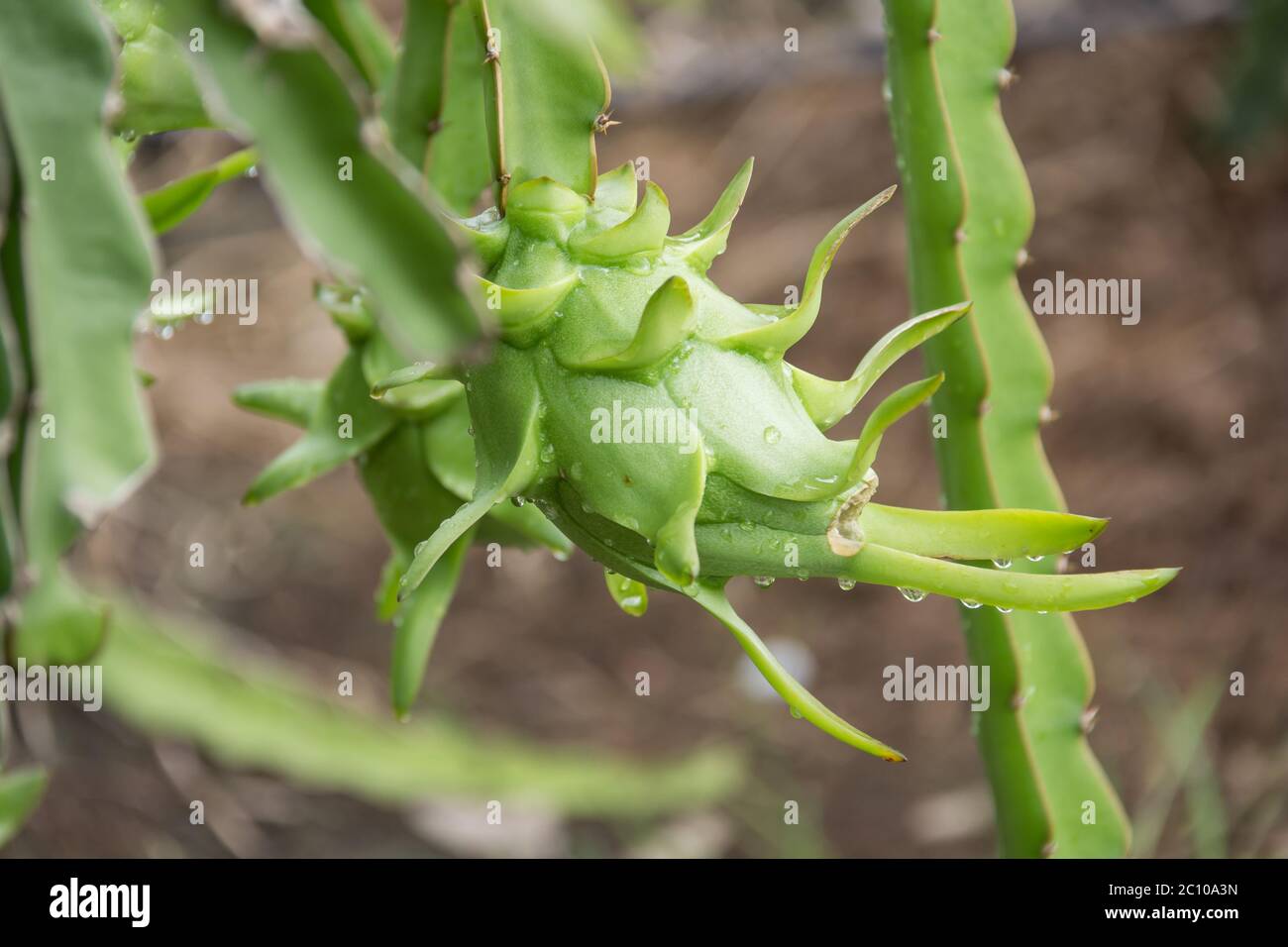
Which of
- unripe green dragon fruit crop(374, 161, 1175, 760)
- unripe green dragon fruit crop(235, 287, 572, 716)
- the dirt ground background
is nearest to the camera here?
unripe green dragon fruit crop(374, 161, 1175, 760)

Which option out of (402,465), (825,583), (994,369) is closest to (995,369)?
(994,369)

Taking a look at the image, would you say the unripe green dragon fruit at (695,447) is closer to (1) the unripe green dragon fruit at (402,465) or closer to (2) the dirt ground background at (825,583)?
(1) the unripe green dragon fruit at (402,465)

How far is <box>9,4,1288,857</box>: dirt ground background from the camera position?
6.10ft

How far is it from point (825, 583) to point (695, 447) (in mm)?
1664

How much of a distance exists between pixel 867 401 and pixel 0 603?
1613 millimetres

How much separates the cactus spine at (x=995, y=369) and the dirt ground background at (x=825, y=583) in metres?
1.03

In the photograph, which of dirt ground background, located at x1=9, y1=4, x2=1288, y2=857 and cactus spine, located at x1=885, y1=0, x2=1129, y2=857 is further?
dirt ground background, located at x1=9, y1=4, x2=1288, y2=857

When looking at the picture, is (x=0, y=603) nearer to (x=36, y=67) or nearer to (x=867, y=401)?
(x=36, y=67)

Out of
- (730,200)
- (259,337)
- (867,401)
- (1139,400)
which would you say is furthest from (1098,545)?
(730,200)

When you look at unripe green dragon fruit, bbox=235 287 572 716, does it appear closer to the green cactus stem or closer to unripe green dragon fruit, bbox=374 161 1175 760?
unripe green dragon fruit, bbox=374 161 1175 760

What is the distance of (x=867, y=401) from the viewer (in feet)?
6.38

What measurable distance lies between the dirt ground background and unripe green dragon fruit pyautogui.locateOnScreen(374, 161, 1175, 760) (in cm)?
140

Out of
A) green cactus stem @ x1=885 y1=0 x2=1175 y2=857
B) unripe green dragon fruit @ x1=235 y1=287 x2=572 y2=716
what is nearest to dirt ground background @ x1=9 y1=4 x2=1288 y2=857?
green cactus stem @ x1=885 y1=0 x2=1175 y2=857

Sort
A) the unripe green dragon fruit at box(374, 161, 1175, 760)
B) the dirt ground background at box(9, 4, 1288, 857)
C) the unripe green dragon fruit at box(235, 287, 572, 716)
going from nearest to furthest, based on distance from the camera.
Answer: the unripe green dragon fruit at box(374, 161, 1175, 760) < the unripe green dragon fruit at box(235, 287, 572, 716) < the dirt ground background at box(9, 4, 1288, 857)
